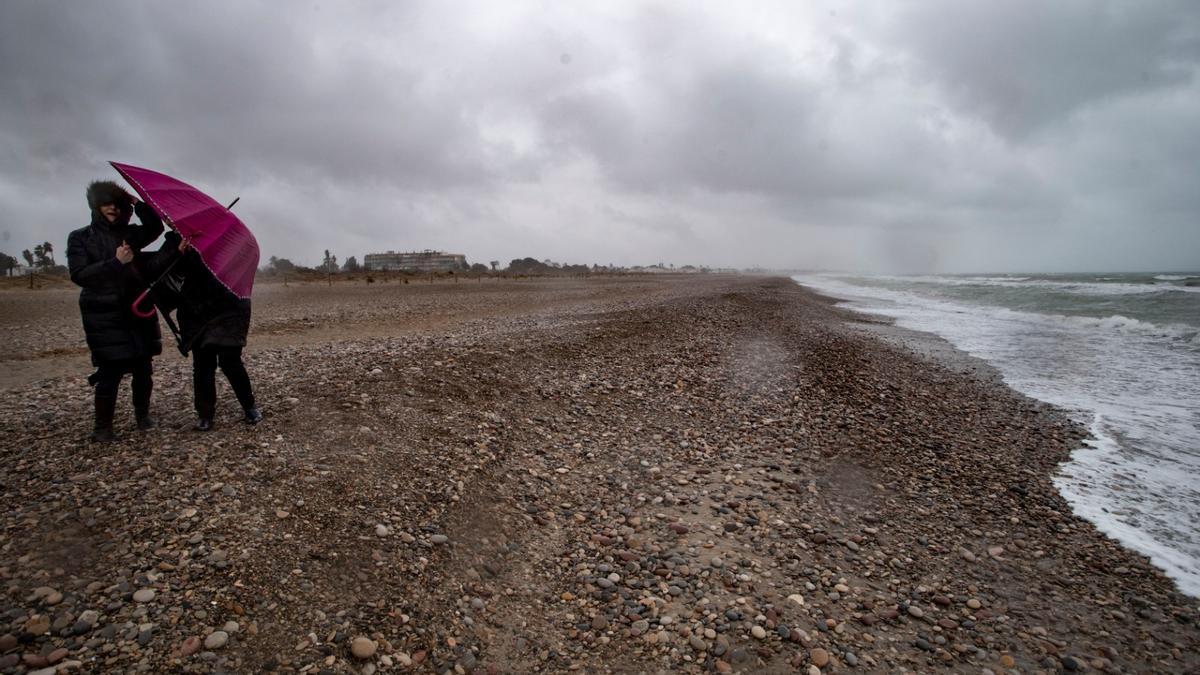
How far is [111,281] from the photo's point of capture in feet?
16.6

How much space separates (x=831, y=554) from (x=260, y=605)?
4886 millimetres

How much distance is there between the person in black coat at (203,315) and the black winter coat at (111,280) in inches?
8.4

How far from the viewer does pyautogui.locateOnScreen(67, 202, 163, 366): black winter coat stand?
16.4ft

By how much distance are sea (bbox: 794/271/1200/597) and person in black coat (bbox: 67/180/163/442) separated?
10.5 m

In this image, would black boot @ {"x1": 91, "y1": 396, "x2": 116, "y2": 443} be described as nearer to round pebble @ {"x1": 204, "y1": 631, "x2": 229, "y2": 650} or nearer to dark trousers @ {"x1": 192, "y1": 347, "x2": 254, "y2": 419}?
dark trousers @ {"x1": 192, "y1": 347, "x2": 254, "y2": 419}

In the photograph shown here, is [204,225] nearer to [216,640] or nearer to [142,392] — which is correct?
[142,392]

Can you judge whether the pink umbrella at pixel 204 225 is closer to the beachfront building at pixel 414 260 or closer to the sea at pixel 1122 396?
the sea at pixel 1122 396

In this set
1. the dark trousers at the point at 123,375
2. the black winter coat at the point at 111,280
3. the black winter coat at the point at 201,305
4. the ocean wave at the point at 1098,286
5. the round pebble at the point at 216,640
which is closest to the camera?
the round pebble at the point at 216,640

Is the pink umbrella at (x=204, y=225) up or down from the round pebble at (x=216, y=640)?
up

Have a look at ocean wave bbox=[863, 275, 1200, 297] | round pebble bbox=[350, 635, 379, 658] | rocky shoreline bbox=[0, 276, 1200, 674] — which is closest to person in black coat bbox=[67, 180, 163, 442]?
rocky shoreline bbox=[0, 276, 1200, 674]

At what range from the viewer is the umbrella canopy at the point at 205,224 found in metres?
4.88

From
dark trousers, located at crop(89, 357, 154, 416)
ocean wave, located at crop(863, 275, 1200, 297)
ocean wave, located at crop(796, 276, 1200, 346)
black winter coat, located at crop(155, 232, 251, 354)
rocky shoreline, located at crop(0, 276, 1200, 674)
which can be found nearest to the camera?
rocky shoreline, located at crop(0, 276, 1200, 674)

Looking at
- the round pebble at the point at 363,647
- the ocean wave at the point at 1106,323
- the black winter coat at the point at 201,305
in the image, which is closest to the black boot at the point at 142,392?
the black winter coat at the point at 201,305

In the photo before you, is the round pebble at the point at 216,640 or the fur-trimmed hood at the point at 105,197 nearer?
the round pebble at the point at 216,640
